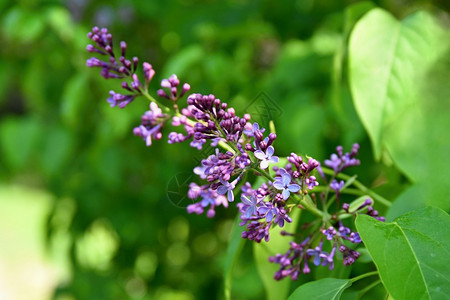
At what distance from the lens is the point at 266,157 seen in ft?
2.05

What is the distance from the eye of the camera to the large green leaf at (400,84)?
89 centimetres

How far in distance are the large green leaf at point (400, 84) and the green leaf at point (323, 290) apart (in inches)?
11.1

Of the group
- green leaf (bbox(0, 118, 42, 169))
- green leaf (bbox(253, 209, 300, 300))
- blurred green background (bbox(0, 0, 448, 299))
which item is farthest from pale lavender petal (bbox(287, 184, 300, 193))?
green leaf (bbox(0, 118, 42, 169))

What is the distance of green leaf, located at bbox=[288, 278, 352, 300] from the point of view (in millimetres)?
635

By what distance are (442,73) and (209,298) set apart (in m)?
1.62

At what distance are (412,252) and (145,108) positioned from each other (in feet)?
4.89

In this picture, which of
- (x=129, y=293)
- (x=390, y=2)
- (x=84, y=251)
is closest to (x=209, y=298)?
(x=129, y=293)

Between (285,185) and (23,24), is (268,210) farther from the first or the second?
(23,24)

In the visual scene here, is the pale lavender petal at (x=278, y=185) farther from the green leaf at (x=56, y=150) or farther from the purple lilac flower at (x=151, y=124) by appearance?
the green leaf at (x=56, y=150)

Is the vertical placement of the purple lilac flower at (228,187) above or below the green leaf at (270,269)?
above

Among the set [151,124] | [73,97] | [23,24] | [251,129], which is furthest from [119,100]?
[23,24]

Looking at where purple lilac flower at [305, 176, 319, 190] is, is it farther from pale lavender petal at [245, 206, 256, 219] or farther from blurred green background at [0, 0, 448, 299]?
blurred green background at [0, 0, 448, 299]

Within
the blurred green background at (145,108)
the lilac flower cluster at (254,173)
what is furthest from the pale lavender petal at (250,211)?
the blurred green background at (145,108)

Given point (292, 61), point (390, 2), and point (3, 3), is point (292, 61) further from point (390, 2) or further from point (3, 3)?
point (3, 3)
